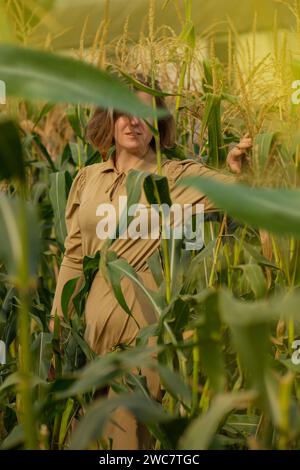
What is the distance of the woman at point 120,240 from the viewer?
7.47 feet

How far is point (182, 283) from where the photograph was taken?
1945 millimetres

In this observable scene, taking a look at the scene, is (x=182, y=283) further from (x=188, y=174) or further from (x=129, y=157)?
(x=129, y=157)

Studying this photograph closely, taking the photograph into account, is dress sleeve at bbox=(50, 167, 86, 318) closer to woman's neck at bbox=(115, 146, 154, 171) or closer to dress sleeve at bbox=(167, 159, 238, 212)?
woman's neck at bbox=(115, 146, 154, 171)

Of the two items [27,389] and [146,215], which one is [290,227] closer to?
[27,389]

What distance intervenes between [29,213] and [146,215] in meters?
1.17

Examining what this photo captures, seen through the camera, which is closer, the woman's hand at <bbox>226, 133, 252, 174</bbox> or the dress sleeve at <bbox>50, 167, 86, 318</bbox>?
the woman's hand at <bbox>226, 133, 252, 174</bbox>

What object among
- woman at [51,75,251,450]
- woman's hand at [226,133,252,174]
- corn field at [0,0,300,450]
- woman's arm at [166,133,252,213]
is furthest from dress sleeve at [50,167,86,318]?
woman's hand at [226,133,252,174]

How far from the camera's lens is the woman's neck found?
238cm

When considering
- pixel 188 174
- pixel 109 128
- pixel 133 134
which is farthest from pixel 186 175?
pixel 109 128

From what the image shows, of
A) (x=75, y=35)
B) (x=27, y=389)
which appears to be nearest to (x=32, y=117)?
(x=27, y=389)

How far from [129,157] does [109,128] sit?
0.37 feet

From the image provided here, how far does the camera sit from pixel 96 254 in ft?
7.18

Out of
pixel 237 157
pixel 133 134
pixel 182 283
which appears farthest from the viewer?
pixel 133 134

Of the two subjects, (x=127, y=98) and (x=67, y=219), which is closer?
(x=127, y=98)
